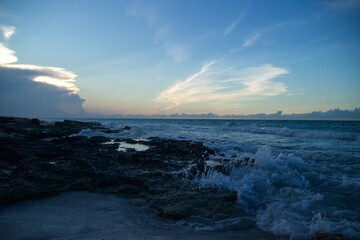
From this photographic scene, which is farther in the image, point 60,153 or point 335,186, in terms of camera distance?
point 60,153

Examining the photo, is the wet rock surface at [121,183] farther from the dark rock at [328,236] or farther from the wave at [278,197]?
the dark rock at [328,236]

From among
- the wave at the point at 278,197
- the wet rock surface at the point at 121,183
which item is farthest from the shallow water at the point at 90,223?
the wave at the point at 278,197

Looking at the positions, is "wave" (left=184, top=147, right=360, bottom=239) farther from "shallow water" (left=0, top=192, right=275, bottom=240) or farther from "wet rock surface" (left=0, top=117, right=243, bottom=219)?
"shallow water" (left=0, top=192, right=275, bottom=240)

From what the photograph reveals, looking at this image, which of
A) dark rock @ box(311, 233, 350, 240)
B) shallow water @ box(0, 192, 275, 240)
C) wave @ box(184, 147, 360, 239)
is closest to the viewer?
dark rock @ box(311, 233, 350, 240)

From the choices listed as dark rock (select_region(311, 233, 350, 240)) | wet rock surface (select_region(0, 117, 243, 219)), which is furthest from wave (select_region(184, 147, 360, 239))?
wet rock surface (select_region(0, 117, 243, 219))

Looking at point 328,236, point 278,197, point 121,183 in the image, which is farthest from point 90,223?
point 278,197

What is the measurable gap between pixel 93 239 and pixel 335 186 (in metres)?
6.03

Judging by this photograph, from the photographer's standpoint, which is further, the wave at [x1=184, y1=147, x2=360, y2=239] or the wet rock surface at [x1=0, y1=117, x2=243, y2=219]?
the wet rock surface at [x1=0, y1=117, x2=243, y2=219]

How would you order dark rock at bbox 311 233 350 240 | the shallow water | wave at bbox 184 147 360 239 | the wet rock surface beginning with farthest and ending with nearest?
the wet rock surface < wave at bbox 184 147 360 239 < the shallow water < dark rock at bbox 311 233 350 240

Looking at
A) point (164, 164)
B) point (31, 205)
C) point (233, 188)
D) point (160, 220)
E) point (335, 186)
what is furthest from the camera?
point (164, 164)

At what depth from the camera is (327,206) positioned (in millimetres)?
5188

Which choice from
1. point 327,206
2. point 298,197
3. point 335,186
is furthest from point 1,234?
point 335,186

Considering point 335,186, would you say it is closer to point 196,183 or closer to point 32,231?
point 196,183

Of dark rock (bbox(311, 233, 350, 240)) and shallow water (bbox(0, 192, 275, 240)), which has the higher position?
dark rock (bbox(311, 233, 350, 240))
